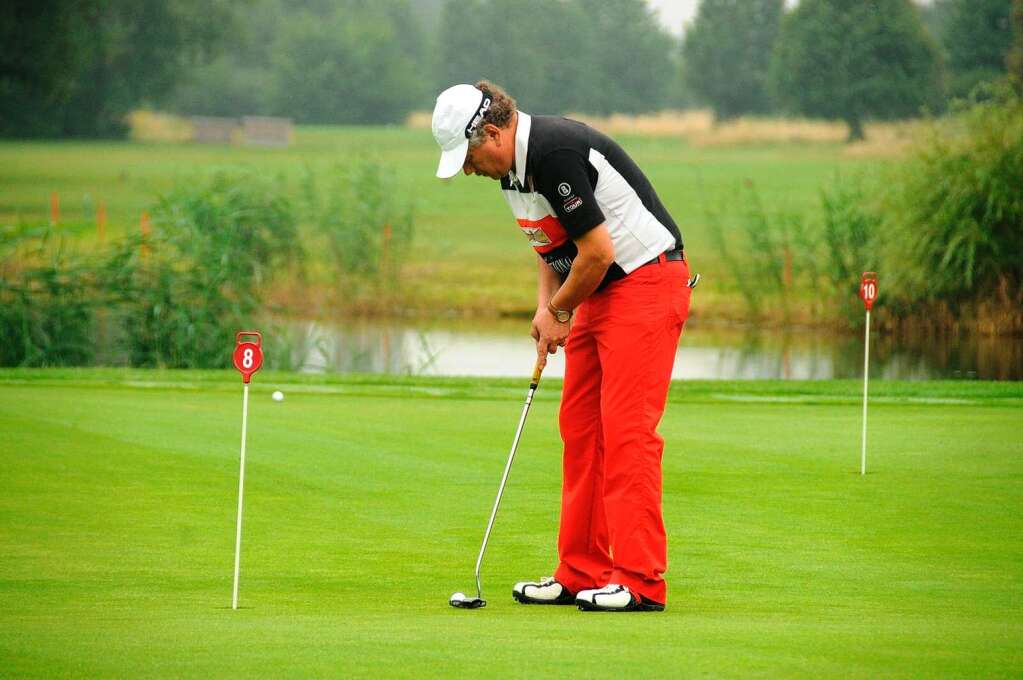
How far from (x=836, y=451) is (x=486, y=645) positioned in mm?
4197

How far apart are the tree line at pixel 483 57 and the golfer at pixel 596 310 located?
31920mm

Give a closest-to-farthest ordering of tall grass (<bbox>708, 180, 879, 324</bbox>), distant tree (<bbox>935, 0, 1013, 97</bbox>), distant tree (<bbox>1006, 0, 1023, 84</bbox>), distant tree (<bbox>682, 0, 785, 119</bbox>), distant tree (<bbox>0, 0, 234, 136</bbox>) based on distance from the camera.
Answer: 1. tall grass (<bbox>708, 180, 879, 324</bbox>)
2. distant tree (<bbox>1006, 0, 1023, 84</bbox>)
3. distant tree (<bbox>0, 0, 234, 136</bbox>)
4. distant tree (<bbox>935, 0, 1013, 97</bbox>)
5. distant tree (<bbox>682, 0, 785, 119</bbox>)

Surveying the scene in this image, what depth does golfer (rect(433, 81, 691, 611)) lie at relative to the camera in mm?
4703

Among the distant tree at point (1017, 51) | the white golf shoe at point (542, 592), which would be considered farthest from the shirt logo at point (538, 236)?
the distant tree at point (1017, 51)

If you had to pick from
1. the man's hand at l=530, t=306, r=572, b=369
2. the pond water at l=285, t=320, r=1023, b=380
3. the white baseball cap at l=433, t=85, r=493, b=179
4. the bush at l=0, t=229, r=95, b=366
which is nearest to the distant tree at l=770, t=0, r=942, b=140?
the pond water at l=285, t=320, r=1023, b=380

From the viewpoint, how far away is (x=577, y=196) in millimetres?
4668

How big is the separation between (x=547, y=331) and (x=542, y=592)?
794mm

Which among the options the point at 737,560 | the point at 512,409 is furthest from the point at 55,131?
the point at 737,560

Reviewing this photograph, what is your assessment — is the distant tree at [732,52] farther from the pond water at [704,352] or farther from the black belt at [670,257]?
the black belt at [670,257]

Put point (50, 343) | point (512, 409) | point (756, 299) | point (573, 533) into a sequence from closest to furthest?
→ point (573, 533) < point (512, 409) < point (50, 343) < point (756, 299)

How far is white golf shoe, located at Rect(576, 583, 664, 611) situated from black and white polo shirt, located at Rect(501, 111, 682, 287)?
92 centimetres

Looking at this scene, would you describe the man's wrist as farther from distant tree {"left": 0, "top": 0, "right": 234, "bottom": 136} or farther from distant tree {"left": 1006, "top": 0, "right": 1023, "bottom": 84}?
distant tree {"left": 0, "top": 0, "right": 234, "bottom": 136}

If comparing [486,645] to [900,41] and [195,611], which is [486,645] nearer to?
[195,611]

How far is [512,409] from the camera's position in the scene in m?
9.49
